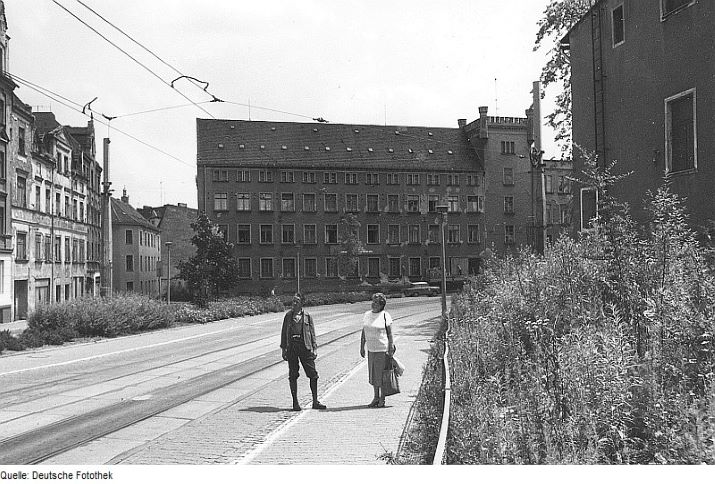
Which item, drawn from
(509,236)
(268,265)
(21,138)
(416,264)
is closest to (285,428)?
(21,138)

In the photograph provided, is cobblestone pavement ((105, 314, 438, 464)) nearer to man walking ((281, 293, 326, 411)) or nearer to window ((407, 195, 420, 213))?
man walking ((281, 293, 326, 411))

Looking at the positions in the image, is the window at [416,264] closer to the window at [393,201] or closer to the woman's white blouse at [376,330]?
the window at [393,201]

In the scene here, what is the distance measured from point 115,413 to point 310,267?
20.2ft

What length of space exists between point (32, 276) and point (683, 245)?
10.4 metres

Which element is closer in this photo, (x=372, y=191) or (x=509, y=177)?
(x=509, y=177)

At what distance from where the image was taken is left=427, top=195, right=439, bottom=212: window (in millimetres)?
19775

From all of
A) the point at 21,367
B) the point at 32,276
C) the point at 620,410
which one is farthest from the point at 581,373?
the point at 21,367

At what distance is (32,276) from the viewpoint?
11328 millimetres

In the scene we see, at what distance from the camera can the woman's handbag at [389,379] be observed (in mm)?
9914

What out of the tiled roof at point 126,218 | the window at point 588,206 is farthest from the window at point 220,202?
the window at point 588,206

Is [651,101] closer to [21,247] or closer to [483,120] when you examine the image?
[483,120]

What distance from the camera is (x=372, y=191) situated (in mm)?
27484

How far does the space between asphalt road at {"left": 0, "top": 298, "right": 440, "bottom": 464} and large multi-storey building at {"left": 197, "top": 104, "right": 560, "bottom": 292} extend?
2.00m

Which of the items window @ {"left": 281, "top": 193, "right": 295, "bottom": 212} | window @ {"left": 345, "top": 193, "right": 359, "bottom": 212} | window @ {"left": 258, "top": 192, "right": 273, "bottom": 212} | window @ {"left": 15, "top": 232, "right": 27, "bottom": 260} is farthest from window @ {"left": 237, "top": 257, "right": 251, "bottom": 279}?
window @ {"left": 15, "top": 232, "right": 27, "bottom": 260}
